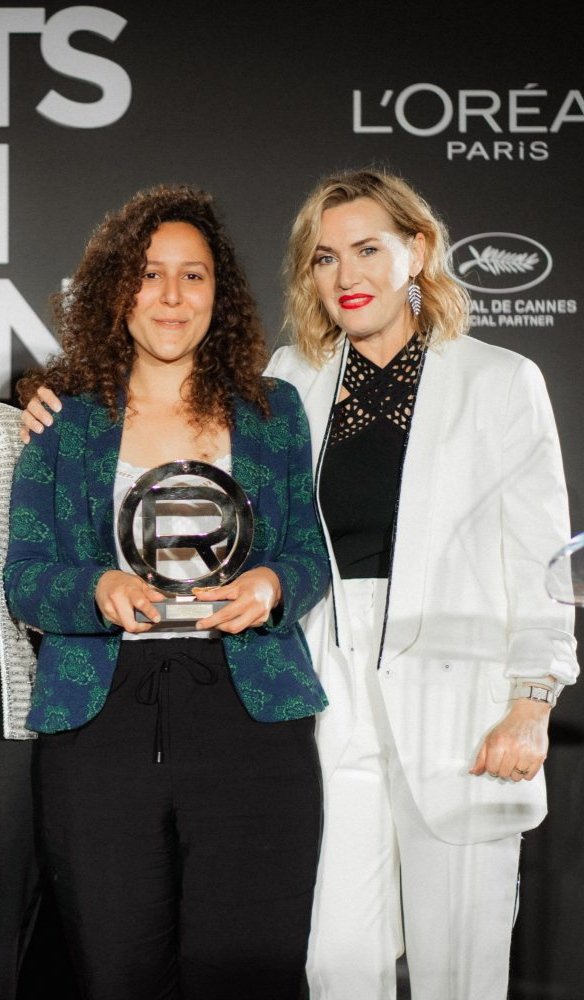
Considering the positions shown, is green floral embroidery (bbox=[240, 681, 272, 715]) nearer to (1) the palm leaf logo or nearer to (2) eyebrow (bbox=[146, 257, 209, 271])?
(2) eyebrow (bbox=[146, 257, 209, 271])

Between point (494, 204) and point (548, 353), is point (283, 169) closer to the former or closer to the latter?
point (494, 204)

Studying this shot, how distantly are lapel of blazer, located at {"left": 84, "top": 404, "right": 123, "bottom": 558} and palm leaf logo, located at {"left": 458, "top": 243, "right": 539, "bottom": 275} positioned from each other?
1.08 meters

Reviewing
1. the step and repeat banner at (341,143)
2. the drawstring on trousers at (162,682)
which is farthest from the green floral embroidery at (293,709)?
the step and repeat banner at (341,143)

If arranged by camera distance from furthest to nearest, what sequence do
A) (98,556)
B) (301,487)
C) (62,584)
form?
1. (301,487)
2. (98,556)
3. (62,584)

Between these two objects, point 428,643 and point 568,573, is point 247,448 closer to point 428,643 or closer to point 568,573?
point 428,643

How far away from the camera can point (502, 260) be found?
248 cm

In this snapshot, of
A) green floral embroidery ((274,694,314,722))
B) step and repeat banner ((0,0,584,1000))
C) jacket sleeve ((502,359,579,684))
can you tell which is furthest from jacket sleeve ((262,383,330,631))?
step and repeat banner ((0,0,584,1000))

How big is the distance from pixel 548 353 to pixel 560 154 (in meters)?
0.46

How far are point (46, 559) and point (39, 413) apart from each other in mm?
259

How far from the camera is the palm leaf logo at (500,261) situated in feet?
8.13

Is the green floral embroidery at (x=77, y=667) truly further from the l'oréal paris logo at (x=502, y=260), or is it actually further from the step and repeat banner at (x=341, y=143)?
the l'oréal paris logo at (x=502, y=260)

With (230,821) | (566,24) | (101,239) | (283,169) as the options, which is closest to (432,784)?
(230,821)

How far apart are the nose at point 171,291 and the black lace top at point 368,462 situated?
1.25ft

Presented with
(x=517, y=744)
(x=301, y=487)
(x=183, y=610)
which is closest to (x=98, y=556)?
(x=183, y=610)
